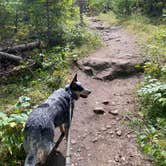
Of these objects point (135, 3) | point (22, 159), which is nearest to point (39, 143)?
point (22, 159)

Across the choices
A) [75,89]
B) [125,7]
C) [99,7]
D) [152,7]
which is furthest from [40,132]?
[99,7]

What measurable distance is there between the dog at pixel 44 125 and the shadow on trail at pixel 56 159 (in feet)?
1.35

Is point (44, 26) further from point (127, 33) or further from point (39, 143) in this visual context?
point (39, 143)

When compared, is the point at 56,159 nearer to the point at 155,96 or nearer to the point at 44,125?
the point at 44,125

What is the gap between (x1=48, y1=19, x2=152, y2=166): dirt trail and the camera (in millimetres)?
4770

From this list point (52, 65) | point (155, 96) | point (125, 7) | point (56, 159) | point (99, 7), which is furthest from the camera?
point (99, 7)

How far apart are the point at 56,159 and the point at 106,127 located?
159 centimetres

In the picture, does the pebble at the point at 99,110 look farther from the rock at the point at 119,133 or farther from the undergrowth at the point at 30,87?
the undergrowth at the point at 30,87

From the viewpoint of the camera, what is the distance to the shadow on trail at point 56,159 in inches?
180

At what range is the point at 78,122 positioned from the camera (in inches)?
241

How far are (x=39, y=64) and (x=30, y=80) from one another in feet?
3.24

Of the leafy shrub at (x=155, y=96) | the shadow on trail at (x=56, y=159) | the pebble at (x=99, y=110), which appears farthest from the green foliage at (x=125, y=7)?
the shadow on trail at (x=56, y=159)

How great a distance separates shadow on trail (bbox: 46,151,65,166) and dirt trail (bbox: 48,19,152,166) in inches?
1.2

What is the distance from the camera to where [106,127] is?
5.82 m
